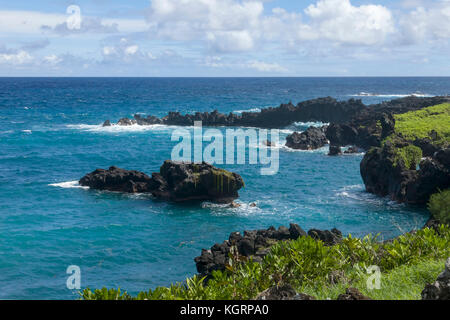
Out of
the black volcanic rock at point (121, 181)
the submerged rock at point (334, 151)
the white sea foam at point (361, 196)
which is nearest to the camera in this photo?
the white sea foam at point (361, 196)

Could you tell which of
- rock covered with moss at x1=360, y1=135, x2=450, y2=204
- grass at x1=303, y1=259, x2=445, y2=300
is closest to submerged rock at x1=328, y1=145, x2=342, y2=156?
rock covered with moss at x1=360, y1=135, x2=450, y2=204

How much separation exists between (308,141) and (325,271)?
209 feet

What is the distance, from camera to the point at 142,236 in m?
39.3

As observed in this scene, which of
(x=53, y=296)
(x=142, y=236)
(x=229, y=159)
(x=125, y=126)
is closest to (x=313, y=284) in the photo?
(x=53, y=296)

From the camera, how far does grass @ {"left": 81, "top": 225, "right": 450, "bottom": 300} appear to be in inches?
547

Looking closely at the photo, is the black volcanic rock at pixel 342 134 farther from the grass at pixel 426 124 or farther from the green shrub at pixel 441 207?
the green shrub at pixel 441 207

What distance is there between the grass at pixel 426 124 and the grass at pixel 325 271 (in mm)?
49224

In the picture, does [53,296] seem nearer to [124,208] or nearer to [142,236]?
[142,236]

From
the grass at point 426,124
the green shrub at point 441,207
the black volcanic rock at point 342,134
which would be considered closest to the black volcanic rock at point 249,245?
the green shrub at point 441,207

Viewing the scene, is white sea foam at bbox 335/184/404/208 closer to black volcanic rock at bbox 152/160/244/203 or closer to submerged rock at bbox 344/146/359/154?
black volcanic rock at bbox 152/160/244/203

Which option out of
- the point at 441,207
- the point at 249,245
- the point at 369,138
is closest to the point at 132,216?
the point at 249,245

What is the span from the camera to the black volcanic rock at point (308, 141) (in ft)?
254

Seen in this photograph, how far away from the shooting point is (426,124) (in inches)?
2781

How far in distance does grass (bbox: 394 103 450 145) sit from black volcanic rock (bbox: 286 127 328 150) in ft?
39.8
